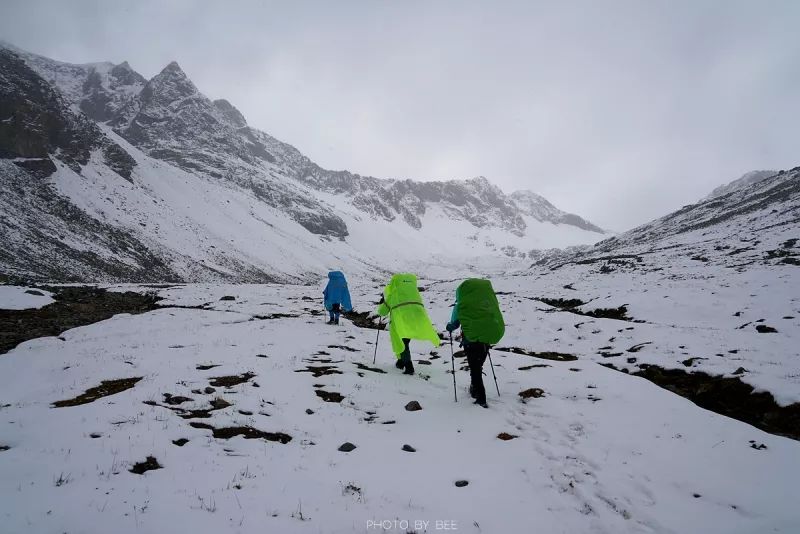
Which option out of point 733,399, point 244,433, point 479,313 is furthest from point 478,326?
point 733,399

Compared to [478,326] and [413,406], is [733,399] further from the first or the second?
[413,406]

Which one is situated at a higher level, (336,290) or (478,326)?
(478,326)

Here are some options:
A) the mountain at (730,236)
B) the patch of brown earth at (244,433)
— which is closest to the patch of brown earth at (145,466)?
the patch of brown earth at (244,433)

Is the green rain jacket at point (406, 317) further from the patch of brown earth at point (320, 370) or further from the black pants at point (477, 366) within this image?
the patch of brown earth at point (320, 370)

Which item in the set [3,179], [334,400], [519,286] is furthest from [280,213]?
[334,400]

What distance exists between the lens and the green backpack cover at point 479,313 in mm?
9688

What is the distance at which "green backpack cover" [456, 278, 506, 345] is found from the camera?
9.69m

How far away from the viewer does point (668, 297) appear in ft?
70.9

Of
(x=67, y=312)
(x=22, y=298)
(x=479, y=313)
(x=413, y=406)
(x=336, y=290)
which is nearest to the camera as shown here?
(x=413, y=406)

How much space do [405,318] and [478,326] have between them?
2612mm

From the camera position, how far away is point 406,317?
1157 centimetres

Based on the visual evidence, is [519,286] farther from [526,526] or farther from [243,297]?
[526,526]

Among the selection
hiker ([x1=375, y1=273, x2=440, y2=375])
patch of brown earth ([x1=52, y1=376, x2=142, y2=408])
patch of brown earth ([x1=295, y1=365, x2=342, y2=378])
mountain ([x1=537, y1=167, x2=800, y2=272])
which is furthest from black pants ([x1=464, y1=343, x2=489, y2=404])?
mountain ([x1=537, y1=167, x2=800, y2=272])

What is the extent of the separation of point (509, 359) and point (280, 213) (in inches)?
6246
